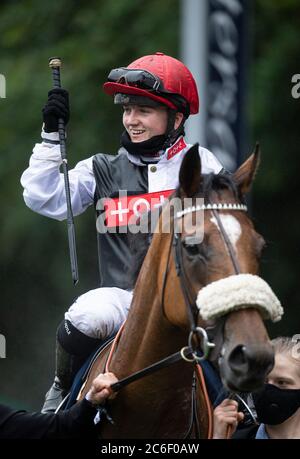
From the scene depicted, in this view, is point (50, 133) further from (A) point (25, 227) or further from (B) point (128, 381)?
(A) point (25, 227)

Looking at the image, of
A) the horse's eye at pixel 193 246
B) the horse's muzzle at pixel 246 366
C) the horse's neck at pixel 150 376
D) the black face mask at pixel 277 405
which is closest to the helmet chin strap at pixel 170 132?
the horse's neck at pixel 150 376

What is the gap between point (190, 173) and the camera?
4.54 metres

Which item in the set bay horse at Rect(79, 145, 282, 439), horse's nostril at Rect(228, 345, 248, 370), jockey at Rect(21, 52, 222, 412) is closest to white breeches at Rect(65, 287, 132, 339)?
jockey at Rect(21, 52, 222, 412)

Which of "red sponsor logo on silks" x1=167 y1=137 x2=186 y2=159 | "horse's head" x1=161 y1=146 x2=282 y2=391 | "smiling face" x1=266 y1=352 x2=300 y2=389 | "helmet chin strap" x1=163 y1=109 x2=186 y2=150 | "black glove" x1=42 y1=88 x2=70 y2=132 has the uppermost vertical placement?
"black glove" x1=42 y1=88 x2=70 y2=132

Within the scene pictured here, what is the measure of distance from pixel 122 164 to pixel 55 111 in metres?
0.42

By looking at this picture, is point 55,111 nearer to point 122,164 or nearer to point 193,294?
point 122,164

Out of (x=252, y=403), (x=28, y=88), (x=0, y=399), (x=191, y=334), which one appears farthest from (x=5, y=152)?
(x=191, y=334)

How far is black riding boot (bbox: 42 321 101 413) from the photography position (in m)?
5.25

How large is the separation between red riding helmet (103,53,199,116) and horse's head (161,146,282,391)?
90cm

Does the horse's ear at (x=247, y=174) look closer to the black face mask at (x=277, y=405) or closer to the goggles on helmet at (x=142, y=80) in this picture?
the goggles on helmet at (x=142, y=80)

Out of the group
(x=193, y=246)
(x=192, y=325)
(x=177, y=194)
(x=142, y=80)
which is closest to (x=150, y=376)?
(x=192, y=325)

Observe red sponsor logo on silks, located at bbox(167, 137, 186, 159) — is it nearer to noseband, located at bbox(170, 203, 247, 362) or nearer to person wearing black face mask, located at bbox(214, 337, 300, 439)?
noseband, located at bbox(170, 203, 247, 362)

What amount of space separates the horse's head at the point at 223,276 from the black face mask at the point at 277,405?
82 centimetres

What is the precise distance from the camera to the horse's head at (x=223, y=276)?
4.11 metres
